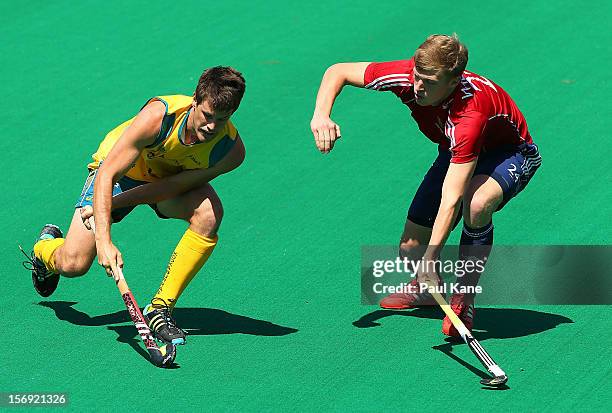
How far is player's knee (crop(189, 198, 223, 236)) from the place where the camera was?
538 centimetres

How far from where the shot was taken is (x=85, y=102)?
7.84m

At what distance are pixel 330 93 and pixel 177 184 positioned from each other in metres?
0.78

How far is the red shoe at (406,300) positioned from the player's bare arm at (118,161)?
55.6 inches

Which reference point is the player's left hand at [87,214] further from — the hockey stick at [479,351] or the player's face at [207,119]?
the hockey stick at [479,351]

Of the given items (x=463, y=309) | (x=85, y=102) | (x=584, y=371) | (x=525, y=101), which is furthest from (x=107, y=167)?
(x=525, y=101)

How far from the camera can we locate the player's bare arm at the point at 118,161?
5070 mm

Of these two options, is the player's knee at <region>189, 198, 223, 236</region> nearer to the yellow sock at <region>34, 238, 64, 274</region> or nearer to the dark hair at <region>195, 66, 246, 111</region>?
the dark hair at <region>195, 66, 246, 111</region>

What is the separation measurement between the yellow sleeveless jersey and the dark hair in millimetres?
198

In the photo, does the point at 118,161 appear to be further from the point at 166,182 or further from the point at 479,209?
the point at 479,209

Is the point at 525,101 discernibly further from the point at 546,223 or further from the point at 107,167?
the point at 107,167

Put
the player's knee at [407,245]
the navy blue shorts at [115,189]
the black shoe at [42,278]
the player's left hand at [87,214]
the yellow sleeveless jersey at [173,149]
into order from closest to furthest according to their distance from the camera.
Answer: the yellow sleeveless jersey at [173,149] < the player's left hand at [87,214] < the navy blue shorts at [115,189] < the black shoe at [42,278] < the player's knee at [407,245]

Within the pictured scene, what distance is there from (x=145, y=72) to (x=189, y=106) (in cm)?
305

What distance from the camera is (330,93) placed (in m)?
5.26

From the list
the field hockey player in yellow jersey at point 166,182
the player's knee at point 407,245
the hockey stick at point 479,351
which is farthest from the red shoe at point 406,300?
the field hockey player in yellow jersey at point 166,182
